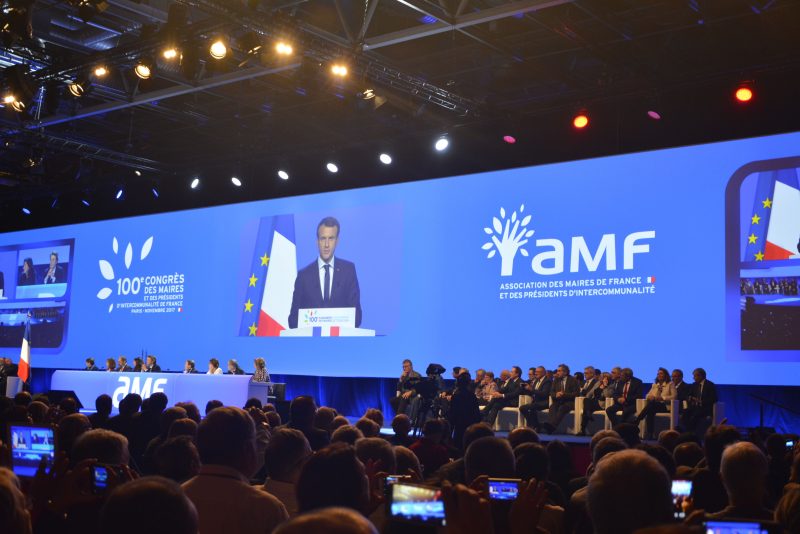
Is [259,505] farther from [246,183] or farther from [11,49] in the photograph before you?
[246,183]

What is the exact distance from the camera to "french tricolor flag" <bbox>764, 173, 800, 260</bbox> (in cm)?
985

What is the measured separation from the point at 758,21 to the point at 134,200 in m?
12.4

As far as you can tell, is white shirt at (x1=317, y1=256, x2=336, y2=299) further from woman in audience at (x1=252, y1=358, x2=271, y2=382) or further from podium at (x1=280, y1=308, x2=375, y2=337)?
woman in audience at (x1=252, y1=358, x2=271, y2=382)

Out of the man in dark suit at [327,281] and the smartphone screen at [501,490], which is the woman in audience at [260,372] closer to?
the man in dark suit at [327,281]

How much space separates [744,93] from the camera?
1029 centimetres

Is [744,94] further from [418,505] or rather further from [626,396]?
[418,505]

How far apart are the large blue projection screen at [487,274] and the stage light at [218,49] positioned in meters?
4.61

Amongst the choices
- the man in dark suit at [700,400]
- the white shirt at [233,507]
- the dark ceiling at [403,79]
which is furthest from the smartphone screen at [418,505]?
the man in dark suit at [700,400]

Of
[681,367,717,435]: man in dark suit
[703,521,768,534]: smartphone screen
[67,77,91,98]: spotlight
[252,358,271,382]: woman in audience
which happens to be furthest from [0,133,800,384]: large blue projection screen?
[703,521,768,534]: smartphone screen

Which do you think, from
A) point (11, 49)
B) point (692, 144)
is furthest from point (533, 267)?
point (11, 49)

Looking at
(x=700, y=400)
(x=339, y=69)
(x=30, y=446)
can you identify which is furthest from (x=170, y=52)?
(x=700, y=400)

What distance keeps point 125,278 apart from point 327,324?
5042 millimetres

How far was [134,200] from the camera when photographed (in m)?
17.8

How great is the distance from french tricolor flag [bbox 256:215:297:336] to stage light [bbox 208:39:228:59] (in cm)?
555
